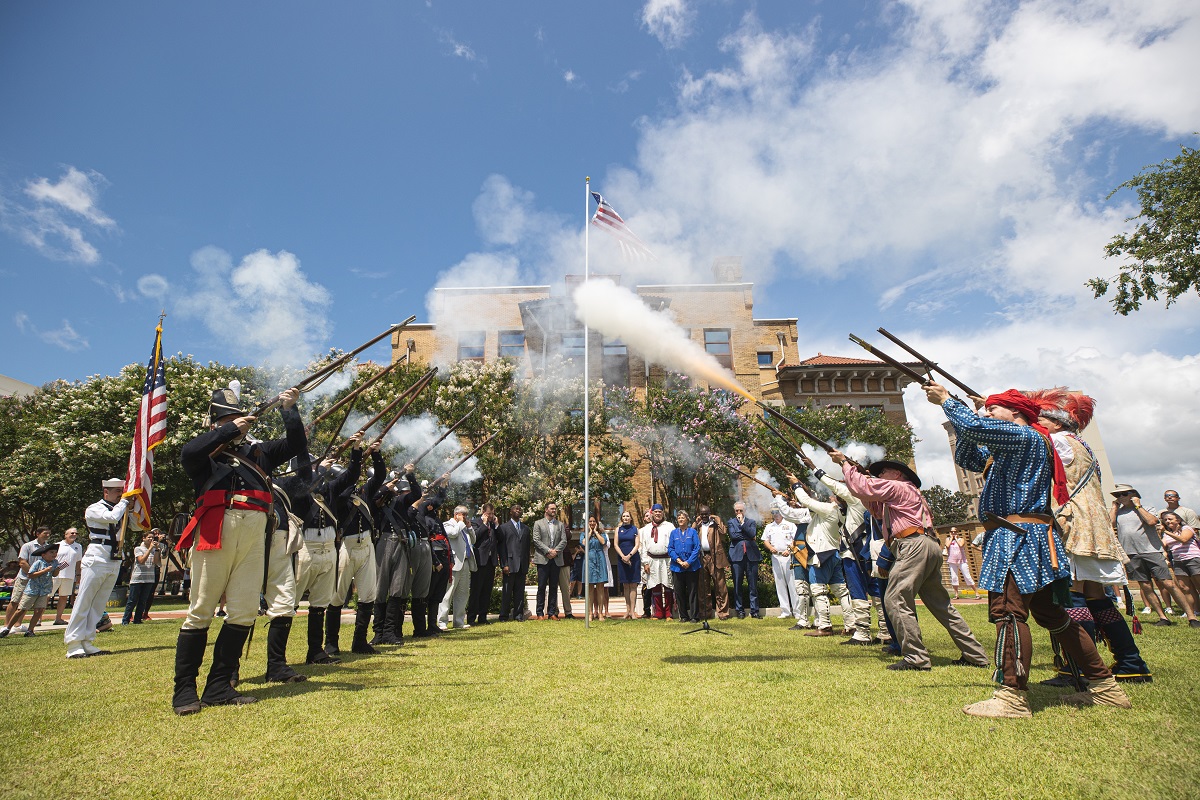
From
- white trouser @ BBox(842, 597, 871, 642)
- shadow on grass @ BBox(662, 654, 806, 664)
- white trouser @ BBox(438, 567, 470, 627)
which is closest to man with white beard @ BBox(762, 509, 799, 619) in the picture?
white trouser @ BBox(842, 597, 871, 642)

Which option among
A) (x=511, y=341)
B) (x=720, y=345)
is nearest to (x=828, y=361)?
(x=720, y=345)

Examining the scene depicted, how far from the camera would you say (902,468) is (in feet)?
22.6

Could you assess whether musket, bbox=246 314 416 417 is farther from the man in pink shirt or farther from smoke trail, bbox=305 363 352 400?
smoke trail, bbox=305 363 352 400

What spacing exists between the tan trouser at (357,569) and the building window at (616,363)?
23.7m

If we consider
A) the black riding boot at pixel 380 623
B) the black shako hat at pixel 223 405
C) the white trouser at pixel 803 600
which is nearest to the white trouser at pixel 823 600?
the white trouser at pixel 803 600

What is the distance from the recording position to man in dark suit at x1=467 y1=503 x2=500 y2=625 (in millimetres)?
11783

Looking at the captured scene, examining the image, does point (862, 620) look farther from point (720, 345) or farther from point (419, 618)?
point (720, 345)

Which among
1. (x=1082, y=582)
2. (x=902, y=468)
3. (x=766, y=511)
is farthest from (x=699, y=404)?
(x=1082, y=582)

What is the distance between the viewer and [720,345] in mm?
33219

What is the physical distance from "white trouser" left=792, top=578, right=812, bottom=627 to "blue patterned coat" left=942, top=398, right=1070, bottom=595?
6030 millimetres

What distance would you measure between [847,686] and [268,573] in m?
5.09

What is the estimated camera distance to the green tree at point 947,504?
3872 cm

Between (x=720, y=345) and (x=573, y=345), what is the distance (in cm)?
867

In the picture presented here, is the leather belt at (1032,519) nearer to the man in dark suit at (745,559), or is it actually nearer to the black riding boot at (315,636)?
the black riding boot at (315,636)
